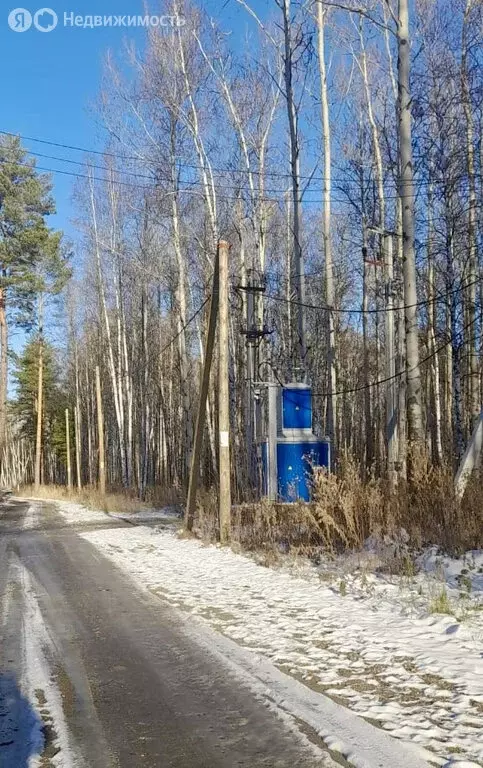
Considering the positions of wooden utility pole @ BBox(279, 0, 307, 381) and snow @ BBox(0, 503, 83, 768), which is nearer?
snow @ BBox(0, 503, 83, 768)

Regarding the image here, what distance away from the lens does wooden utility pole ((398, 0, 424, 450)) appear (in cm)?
1177

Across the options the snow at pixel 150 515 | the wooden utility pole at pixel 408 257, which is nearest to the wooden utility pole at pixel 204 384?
the wooden utility pole at pixel 408 257

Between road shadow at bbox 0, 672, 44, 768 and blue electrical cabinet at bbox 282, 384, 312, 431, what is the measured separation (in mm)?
14110

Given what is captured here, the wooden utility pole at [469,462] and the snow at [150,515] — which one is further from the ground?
the wooden utility pole at [469,462]

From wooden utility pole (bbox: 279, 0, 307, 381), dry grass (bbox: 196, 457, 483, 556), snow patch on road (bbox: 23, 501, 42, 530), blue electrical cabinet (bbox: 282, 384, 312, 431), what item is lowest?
snow patch on road (bbox: 23, 501, 42, 530)

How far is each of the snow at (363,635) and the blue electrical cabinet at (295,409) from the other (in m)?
8.18

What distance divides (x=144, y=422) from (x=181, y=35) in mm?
17554

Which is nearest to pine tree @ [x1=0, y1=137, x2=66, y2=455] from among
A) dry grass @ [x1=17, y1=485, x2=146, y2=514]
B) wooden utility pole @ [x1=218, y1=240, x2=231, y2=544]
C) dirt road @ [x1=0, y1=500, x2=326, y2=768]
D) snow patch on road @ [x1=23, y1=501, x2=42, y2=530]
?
dry grass @ [x1=17, y1=485, x2=146, y2=514]

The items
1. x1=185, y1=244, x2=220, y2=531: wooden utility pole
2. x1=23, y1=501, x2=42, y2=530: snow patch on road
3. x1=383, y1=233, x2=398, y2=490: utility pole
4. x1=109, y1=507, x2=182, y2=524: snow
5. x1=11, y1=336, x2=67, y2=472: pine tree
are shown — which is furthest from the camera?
x1=11, y1=336, x2=67, y2=472: pine tree

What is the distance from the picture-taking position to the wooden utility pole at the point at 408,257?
464 inches

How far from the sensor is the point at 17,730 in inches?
155

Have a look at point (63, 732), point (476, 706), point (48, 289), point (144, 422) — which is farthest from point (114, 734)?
point (48, 289)

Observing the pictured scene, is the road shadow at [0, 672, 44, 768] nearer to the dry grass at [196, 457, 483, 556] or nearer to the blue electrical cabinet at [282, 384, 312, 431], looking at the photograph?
the dry grass at [196, 457, 483, 556]

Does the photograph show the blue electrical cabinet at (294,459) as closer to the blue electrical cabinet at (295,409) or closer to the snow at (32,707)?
the blue electrical cabinet at (295,409)
